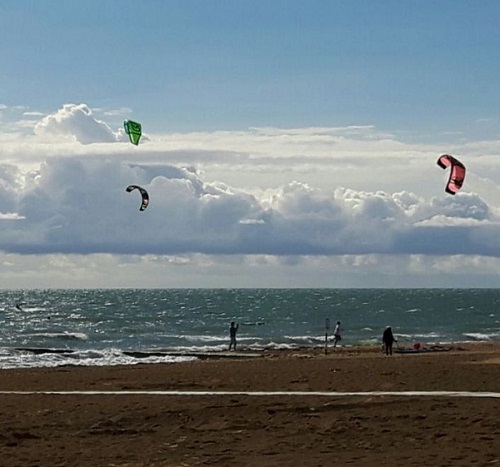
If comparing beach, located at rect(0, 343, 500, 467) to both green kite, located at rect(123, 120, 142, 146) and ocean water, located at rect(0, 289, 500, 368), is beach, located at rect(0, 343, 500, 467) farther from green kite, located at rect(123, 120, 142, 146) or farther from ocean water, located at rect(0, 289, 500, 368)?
ocean water, located at rect(0, 289, 500, 368)

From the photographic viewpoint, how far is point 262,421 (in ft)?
45.8

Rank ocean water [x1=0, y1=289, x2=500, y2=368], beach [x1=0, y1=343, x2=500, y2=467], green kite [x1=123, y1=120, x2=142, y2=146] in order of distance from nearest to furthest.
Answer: beach [x1=0, y1=343, x2=500, y2=467] → green kite [x1=123, y1=120, x2=142, y2=146] → ocean water [x1=0, y1=289, x2=500, y2=368]

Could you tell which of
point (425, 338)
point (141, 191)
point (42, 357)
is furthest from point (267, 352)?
point (425, 338)

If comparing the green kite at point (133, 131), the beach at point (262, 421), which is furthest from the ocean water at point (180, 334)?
the beach at point (262, 421)

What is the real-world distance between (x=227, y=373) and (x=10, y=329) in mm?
43135

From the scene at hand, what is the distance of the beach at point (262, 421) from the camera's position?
464 inches

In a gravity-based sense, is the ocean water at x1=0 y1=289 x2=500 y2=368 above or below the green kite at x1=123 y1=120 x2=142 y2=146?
below

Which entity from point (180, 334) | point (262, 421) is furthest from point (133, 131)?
point (180, 334)

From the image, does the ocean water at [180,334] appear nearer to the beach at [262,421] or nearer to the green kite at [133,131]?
the green kite at [133,131]

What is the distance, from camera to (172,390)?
17.9 m

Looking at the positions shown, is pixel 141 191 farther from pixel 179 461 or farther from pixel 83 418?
pixel 179 461

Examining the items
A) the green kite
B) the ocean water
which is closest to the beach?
the green kite

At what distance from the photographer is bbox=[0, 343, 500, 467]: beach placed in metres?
11.8

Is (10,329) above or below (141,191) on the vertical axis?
below
